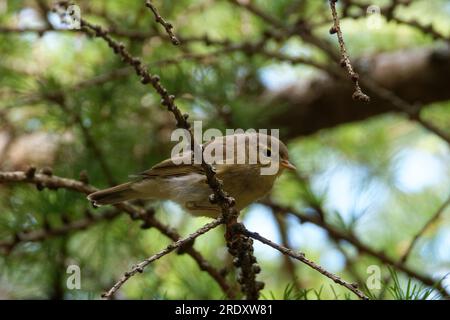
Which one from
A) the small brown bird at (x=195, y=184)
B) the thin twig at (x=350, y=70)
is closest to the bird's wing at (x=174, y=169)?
the small brown bird at (x=195, y=184)

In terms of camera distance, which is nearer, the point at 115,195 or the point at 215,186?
the point at 215,186

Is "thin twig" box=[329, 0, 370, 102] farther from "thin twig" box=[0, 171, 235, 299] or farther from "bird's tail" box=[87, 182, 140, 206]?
"bird's tail" box=[87, 182, 140, 206]

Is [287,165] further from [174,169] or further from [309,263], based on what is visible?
[309,263]

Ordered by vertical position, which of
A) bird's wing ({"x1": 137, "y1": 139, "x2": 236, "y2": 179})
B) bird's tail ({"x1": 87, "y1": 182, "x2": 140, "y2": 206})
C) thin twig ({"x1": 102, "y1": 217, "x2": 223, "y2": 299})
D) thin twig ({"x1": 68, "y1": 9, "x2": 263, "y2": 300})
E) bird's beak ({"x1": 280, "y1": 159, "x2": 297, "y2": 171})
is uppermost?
bird's beak ({"x1": 280, "y1": 159, "x2": 297, "y2": 171})

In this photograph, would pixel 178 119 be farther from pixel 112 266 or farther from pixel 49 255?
pixel 112 266

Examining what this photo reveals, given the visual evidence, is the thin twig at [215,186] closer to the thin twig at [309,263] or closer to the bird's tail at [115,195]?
the thin twig at [309,263]

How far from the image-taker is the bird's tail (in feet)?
9.35

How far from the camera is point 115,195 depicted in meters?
2.96

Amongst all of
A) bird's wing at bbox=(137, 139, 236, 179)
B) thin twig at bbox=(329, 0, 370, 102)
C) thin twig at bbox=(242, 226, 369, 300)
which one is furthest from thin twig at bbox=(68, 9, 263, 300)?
bird's wing at bbox=(137, 139, 236, 179)

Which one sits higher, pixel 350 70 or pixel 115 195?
pixel 115 195

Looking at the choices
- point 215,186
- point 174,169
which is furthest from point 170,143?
point 215,186

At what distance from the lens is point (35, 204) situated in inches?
116

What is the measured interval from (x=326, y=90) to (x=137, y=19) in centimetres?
139
